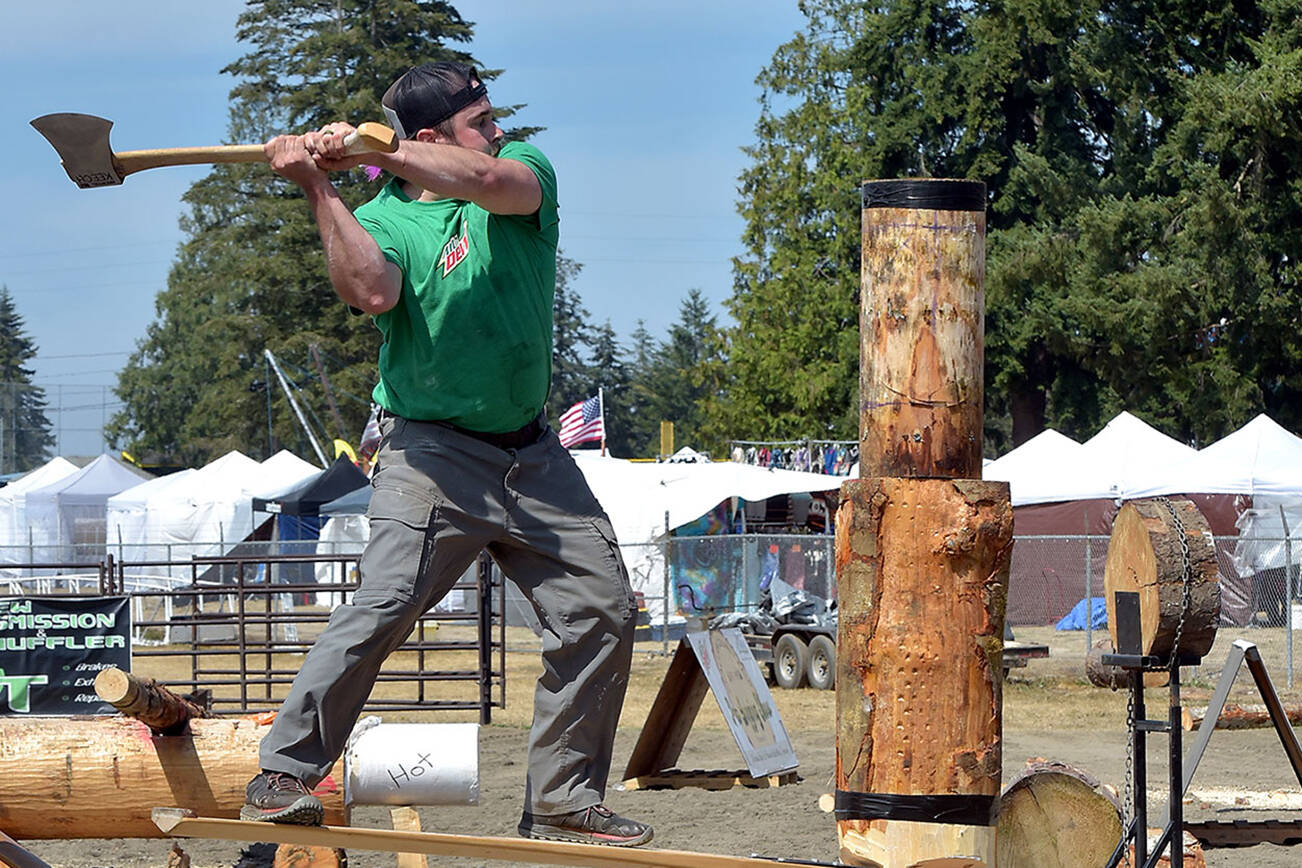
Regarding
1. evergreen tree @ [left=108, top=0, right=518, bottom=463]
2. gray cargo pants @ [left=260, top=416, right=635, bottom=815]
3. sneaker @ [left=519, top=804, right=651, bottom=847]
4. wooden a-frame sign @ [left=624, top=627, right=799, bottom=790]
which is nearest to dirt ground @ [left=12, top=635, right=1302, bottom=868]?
wooden a-frame sign @ [left=624, top=627, right=799, bottom=790]

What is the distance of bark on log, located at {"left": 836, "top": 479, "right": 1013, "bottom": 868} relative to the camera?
3.84 m

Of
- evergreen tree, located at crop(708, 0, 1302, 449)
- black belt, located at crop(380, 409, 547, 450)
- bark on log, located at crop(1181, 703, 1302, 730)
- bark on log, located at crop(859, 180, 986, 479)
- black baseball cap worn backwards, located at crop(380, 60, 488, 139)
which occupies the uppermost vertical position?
evergreen tree, located at crop(708, 0, 1302, 449)

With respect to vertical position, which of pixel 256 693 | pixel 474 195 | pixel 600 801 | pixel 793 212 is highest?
pixel 793 212

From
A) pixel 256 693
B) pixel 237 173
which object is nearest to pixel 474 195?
pixel 256 693

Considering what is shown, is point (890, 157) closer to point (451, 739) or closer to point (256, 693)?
point (256, 693)

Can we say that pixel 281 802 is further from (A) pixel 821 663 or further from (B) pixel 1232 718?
(A) pixel 821 663

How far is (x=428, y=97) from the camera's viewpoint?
396 cm

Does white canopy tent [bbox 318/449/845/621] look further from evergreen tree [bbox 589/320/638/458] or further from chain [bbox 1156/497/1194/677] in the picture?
evergreen tree [bbox 589/320/638/458]

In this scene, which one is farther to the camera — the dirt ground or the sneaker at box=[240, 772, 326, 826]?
the dirt ground

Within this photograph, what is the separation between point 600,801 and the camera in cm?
420

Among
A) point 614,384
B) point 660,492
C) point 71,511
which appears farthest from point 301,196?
point 614,384

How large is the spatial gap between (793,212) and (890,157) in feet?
10.3

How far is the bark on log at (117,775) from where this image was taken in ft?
16.1

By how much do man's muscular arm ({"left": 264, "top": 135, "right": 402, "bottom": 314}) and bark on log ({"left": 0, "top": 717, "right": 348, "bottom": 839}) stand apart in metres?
1.79
